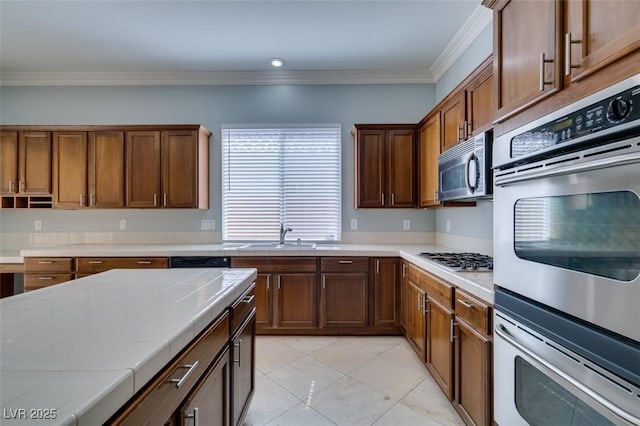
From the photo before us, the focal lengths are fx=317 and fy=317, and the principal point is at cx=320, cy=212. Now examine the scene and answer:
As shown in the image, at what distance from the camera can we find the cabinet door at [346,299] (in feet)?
10.7

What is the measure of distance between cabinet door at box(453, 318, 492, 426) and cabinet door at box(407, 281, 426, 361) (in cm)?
62

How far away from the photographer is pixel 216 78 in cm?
384

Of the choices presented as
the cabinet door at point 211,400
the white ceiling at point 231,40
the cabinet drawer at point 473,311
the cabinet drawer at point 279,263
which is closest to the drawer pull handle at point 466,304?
the cabinet drawer at point 473,311

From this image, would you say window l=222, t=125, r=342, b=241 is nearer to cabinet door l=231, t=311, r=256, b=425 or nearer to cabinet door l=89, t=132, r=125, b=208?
cabinet door l=89, t=132, r=125, b=208

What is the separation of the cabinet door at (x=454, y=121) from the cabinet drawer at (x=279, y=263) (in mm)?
1689

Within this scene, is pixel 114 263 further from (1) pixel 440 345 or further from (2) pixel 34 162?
(1) pixel 440 345

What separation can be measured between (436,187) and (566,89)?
193 cm

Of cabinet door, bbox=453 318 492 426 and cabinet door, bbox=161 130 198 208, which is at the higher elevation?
cabinet door, bbox=161 130 198 208

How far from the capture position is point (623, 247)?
0.85 meters

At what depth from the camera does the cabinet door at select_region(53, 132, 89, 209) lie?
3490 mm

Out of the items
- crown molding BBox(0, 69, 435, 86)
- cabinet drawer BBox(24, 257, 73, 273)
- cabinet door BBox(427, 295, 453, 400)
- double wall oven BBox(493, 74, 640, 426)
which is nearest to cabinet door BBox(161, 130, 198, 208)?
crown molding BBox(0, 69, 435, 86)

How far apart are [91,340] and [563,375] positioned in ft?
4.62

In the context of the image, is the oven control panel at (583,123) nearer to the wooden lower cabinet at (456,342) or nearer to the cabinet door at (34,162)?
the wooden lower cabinet at (456,342)

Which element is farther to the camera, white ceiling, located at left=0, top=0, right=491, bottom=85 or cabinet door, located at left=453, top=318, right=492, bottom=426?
white ceiling, located at left=0, top=0, right=491, bottom=85
